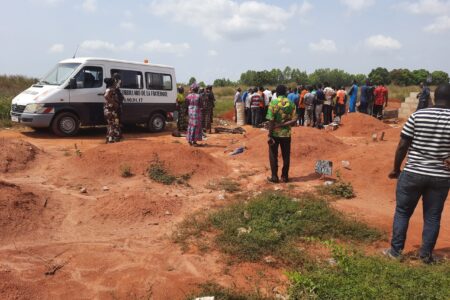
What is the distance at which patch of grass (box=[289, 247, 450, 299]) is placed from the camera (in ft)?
10.7

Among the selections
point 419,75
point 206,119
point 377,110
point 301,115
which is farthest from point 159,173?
point 419,75

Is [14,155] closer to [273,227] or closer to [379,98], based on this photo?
[273,227]

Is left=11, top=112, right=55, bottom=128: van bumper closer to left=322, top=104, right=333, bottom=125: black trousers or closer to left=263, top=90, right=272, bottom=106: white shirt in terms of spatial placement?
left=263, top=90, right=272, bottom=106: white shirt

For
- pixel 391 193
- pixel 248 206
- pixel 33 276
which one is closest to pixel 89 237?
pixel 33 276

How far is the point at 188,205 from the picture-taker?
609 cm

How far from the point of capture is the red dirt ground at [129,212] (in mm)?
3734

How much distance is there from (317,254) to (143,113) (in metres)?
9.25

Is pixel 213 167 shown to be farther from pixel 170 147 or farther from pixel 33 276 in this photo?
pixel 33 276

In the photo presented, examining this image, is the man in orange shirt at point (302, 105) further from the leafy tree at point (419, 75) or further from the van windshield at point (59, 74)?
the leafy tree at point (419, 75)

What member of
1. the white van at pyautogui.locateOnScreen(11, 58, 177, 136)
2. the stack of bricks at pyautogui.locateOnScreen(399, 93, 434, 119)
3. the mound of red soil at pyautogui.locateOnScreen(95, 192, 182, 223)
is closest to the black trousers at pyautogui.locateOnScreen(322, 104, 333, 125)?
the stack of bricks at pyautogui.locateOnScreen(399, 93, 434, 119)

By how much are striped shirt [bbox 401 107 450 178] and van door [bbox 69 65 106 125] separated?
30.2ft

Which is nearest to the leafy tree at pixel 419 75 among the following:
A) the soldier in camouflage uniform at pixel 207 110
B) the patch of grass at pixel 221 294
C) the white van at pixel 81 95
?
the soldier in camouflage uniform at pixel 207 110

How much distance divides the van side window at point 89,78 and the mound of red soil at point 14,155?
119 inches

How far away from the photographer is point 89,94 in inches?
437
